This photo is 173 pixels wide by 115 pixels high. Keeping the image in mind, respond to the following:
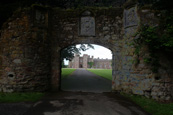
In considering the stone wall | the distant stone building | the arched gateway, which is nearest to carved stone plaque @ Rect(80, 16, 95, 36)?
the arched gateway

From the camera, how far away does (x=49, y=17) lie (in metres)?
6.68

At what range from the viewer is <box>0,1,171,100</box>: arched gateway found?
19.2 feet

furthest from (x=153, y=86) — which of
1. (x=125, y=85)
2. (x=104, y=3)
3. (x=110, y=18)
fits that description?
(x=104, y=3)

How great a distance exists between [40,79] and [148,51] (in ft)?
18.2

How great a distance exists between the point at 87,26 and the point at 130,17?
2349mm

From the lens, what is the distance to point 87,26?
6816 millimetres

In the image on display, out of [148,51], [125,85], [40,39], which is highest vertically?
[40,39]

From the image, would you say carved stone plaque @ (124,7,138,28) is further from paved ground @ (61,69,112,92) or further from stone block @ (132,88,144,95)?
paved ground @ (61,69,112,92)

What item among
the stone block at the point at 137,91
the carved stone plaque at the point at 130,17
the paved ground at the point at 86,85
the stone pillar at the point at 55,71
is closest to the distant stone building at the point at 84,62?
the paved ground at the point at 86,85

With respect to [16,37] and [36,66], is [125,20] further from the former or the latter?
[16,37]

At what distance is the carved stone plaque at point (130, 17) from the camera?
603cm

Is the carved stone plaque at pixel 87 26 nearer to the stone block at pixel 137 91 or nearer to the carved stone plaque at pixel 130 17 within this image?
the carved stone plaque at pixel 130 17

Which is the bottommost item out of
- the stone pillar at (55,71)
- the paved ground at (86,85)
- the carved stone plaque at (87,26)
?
the paved ground at (86,85)

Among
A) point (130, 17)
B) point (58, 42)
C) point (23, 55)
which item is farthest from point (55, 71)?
point (130, 17)
